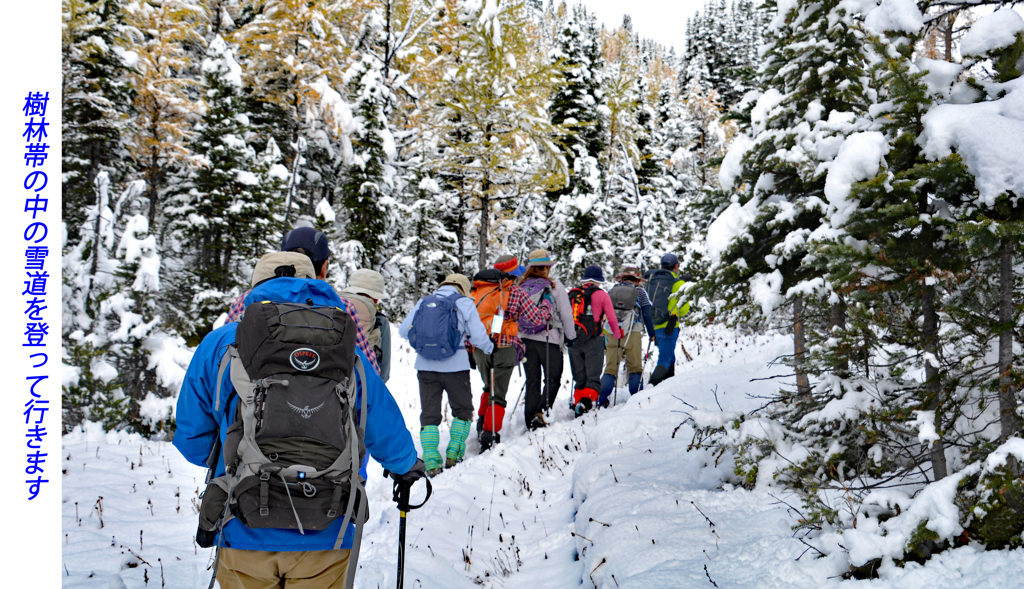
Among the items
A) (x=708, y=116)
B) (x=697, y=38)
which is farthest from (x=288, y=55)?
(x=697, y=38)

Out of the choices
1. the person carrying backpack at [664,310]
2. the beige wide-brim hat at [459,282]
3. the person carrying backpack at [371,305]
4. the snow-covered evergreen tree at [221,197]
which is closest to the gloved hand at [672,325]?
the person carrying backpack at [664,310]

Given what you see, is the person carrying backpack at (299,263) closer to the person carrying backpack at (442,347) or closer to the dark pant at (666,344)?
the person carrying backpack at (442,347)

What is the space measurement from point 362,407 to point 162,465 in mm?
6078

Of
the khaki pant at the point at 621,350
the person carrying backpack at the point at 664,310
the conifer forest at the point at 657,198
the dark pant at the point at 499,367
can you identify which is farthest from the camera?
the person carrying backpack at the point at 664,310

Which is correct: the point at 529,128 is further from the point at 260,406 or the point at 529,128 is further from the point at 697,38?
the point at 697,38

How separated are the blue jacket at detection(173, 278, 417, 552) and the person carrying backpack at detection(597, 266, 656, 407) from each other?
23.9ft

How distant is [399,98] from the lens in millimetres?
21562

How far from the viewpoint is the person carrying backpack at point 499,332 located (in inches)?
322

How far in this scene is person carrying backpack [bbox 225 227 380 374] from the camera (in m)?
3.22

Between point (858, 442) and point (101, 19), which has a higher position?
point (101, 19)

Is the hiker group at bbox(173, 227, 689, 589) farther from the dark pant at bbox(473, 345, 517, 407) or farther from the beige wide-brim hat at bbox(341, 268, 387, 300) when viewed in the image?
the dark pant at bbox(473, 345, 517, 407)

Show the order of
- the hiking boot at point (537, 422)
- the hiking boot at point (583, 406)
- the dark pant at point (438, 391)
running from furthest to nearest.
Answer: the hiking boot at point (583, 406) < the hiking boot at point (537, 422) < the dark pant at point (438, 391)

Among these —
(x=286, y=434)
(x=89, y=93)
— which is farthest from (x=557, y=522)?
(x=89, y=93)

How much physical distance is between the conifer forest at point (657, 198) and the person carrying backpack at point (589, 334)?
1.81 meters
